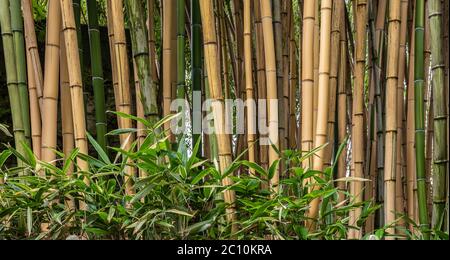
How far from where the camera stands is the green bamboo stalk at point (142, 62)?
3.92 ft

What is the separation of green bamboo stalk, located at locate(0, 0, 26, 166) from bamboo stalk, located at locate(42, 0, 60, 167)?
41 millimetres

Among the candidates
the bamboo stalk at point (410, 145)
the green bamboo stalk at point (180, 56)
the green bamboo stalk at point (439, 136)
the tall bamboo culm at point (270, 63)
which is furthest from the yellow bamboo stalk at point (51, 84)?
Answer: the bamboo stalk at point (410, 145)

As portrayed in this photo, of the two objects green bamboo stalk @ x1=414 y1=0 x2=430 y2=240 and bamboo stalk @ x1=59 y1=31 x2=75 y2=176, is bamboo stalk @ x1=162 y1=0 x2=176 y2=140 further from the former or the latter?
green bamboo stalk @ x1=414 y1=0 x2=430 y2=240

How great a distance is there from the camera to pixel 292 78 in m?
1.97

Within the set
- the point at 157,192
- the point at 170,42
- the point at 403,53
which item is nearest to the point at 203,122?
the point at 170,42

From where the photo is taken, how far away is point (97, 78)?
130 centimetres

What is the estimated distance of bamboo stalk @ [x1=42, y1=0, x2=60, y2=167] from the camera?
126cm

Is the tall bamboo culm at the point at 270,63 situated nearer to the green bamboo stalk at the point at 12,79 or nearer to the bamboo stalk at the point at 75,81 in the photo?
the bamboo stalk at the point at 75,81

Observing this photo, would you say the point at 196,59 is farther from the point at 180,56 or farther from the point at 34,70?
the point at 34,70

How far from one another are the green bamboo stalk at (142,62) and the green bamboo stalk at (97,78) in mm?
81

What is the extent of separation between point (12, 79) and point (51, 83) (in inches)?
2.9

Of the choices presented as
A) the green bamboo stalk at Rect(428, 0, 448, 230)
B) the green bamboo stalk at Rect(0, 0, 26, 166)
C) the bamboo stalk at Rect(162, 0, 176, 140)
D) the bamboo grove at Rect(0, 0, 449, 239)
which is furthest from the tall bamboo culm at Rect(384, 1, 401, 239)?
the green bamboo stalk at Rect(0, 0, 26, 166)

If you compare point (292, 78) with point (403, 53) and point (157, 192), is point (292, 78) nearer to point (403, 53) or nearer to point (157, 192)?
point (403, 53)

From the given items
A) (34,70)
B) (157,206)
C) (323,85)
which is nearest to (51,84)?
(34,70)
